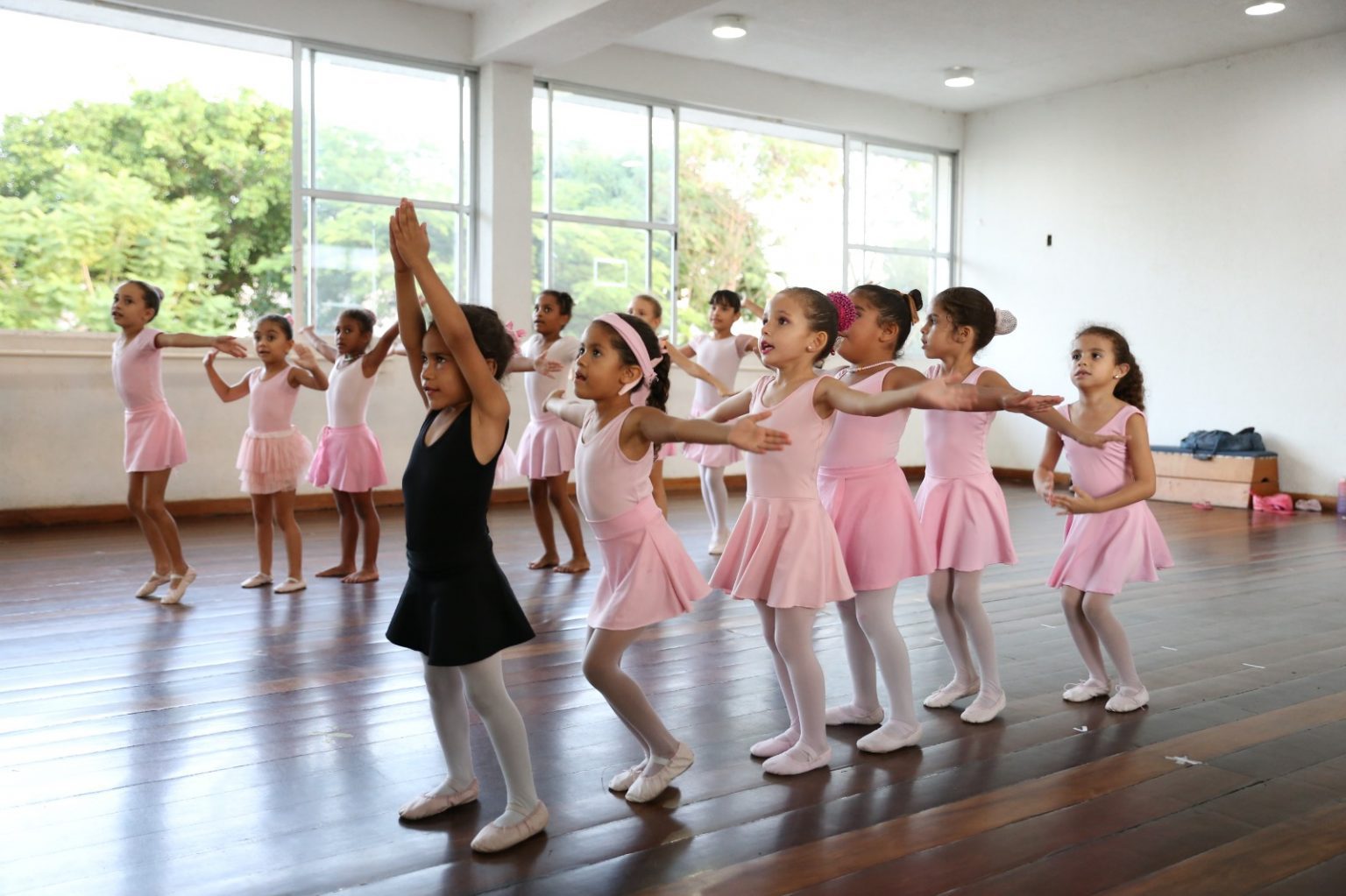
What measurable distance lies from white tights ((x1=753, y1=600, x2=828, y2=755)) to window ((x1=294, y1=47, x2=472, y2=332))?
18.1 feet

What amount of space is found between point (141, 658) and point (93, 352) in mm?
3575


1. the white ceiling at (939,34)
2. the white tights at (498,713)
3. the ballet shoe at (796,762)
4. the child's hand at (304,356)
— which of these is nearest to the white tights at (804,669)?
the ballet shoe at (796,762)

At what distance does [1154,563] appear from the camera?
3127 millimetres

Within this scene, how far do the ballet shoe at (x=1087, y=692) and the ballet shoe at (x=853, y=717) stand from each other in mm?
628

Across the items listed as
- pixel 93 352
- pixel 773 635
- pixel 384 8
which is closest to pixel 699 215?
pixel 384 8

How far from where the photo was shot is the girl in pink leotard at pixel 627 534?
224 centimetres

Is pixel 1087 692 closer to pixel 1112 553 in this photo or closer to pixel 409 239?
pixel 1112 553

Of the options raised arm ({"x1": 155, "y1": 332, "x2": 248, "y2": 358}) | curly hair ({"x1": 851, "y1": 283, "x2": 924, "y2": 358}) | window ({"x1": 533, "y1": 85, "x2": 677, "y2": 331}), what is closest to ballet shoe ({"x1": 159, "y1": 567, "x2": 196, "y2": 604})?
raised arm ({"x1": 155, "y1": 332, "x2": 248, "y2": 358})

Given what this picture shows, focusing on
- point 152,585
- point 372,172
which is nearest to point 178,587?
point 152,585

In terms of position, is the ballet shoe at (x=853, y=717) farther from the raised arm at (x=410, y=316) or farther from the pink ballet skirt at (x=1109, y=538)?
the raised arm at (x=410, y=316)

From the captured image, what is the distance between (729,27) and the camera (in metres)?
7.67

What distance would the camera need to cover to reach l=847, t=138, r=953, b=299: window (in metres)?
10.1

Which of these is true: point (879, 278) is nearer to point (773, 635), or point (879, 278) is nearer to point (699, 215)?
point (699, 215)

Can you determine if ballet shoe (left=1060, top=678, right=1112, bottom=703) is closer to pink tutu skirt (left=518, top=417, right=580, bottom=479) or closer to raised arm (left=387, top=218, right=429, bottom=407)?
raised arm (left=387, top=218, right=429, bottom=407)
